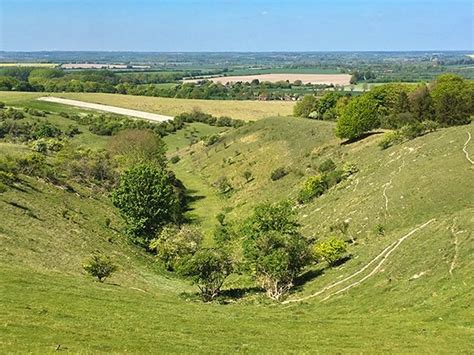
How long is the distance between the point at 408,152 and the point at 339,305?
130ft

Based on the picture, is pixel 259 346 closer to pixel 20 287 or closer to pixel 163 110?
pixel 20 287

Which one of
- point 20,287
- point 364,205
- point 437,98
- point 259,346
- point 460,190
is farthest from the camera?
point 437,98

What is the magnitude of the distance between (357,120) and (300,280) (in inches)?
1978

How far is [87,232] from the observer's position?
61000 millimetres

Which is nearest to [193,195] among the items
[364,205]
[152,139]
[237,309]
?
[152,139]

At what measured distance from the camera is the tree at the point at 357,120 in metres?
91.6

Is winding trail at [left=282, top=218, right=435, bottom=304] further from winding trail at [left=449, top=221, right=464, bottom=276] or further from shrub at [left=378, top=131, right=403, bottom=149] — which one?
shrub at [left=378, top=131, right=403, bottom=149]

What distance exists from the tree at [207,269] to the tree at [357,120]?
5160cm

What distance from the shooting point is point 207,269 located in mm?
44281

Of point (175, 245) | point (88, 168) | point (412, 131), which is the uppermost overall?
point (412, 131)

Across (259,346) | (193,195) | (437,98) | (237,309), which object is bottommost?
(193,195)

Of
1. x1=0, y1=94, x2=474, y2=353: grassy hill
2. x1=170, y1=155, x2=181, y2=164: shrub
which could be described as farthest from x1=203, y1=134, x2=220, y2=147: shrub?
x1=0, y1=94, x2=474, y2=353: grassy hill

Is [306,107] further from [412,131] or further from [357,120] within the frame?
[412,131]

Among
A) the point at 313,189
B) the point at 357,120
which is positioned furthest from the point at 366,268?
the point at 357,120
